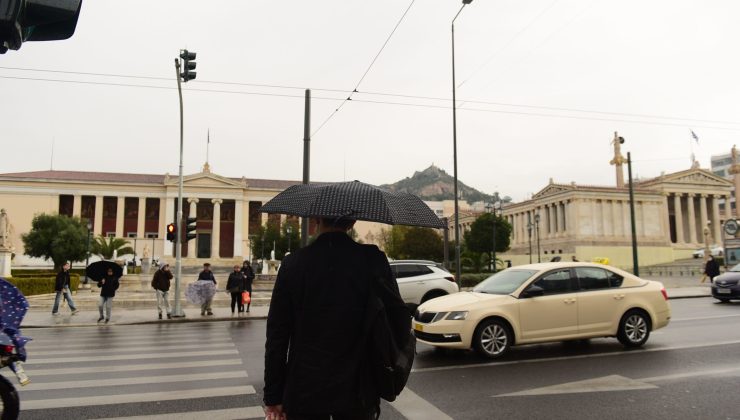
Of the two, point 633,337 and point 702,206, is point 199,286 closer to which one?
point 633,337

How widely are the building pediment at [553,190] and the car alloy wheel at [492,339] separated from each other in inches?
2537

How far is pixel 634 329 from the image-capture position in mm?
9141

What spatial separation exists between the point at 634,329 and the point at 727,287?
1151 cm

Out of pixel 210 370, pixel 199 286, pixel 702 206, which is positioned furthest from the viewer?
pixel 702 206

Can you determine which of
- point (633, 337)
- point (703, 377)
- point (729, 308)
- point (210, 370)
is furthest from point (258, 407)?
point (729, 308)

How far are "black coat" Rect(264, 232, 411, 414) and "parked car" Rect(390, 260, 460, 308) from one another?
472 inches

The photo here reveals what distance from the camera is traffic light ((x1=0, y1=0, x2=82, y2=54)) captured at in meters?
2.49

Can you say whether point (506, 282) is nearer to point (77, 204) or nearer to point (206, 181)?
point (206, 181)

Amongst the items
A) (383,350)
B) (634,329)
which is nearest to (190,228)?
(634,329)

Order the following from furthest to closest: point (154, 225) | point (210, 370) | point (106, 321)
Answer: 1. point (154, 225)
2. point (106, 321)
3. point (210, 370)

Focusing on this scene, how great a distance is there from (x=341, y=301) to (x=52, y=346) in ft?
33.9

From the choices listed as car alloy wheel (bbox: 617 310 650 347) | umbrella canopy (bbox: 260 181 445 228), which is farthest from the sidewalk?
umbrella canopy (bbox: 260 181 445 228)

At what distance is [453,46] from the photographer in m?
21.0

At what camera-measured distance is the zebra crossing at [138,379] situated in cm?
557
